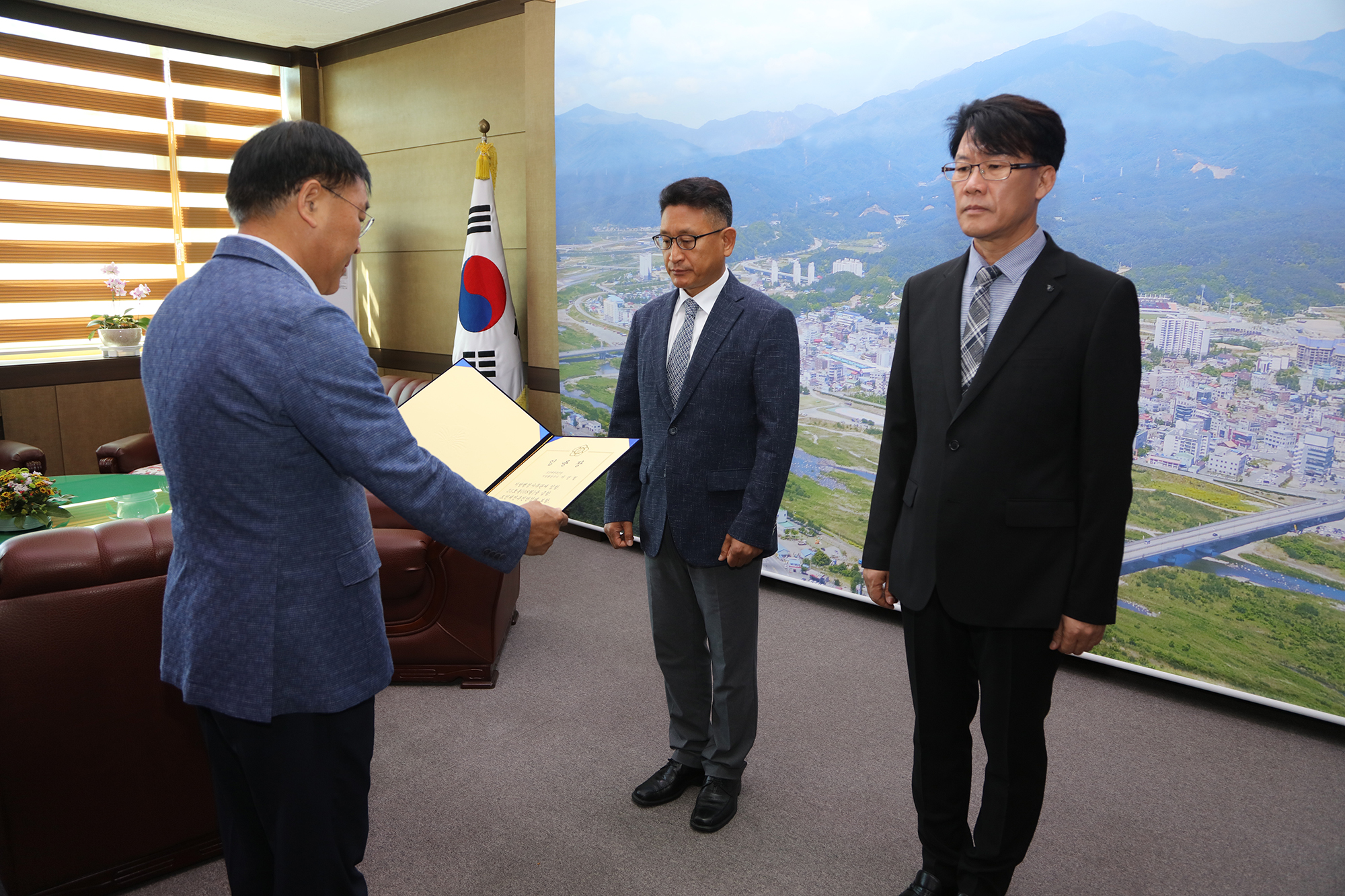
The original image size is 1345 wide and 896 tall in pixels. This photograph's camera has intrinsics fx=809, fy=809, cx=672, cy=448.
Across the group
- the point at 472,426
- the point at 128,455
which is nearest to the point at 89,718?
the point at 472,426

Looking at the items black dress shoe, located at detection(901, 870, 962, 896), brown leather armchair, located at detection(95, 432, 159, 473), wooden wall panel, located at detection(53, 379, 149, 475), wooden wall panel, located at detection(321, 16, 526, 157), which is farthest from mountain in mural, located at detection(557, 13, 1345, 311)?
wooden wall panel, located at detection(53, 379, 149, 475)

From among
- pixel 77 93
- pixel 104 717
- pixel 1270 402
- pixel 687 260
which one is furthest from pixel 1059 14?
pixel 77 93

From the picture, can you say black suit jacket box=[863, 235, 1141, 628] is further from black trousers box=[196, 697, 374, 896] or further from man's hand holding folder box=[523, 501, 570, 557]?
black trousers box=[196, 697, 374, 896]

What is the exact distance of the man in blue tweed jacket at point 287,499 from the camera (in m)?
1.15

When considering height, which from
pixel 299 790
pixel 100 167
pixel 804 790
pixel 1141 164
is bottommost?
pixel 804 790

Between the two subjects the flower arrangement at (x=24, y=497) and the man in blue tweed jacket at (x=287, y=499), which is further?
the flower arrangement at (x=24, y=497)

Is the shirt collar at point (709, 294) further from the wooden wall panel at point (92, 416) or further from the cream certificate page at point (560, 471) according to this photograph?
the wooden wall panel at point (92, 416)

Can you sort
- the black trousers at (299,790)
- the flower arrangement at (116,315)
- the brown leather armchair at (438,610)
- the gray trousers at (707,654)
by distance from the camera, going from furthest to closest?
1. the flower arrangement at (116,315)
2. the brown leather armchair at (438,610)
3. the gray trousers at (707,654)
4. the black trousers at (299,790)

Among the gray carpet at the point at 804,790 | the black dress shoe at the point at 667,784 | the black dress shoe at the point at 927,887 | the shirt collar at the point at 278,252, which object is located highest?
the shirt collar at the point at 278,252

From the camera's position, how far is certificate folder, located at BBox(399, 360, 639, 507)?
1.65 meters

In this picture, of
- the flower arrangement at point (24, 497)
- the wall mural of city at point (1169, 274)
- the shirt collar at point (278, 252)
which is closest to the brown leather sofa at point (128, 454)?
the flower arrangement at point (24, 497)

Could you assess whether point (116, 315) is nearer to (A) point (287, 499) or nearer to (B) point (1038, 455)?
(A) point (287, 499)

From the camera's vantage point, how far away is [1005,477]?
158 cm

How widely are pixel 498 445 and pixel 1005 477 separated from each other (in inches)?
40.4
